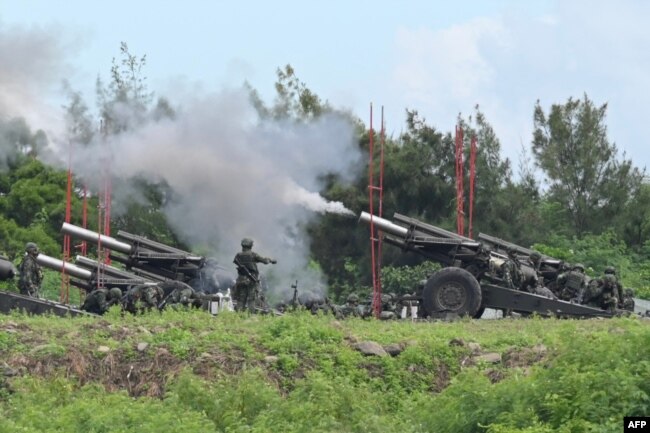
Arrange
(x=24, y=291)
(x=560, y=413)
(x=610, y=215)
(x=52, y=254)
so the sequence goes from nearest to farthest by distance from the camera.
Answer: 1. (x=560, y=413)
2. (x=24, y=291)
3. (x=52, y=254)
4. (x=610, y=215)

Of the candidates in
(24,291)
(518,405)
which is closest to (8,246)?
(24,291)

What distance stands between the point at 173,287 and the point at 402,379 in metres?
11.0

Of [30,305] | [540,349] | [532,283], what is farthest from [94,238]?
[540,349]

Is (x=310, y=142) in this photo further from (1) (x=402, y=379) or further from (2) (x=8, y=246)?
(1) (x=402, y=379)

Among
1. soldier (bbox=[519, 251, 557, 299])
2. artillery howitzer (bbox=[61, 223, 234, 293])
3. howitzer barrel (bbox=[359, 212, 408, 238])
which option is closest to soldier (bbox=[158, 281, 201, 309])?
artillery howitzer (bbox=[61, 223, 234, 293])

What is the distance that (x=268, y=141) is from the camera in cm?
4325

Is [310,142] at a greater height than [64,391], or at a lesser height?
greater

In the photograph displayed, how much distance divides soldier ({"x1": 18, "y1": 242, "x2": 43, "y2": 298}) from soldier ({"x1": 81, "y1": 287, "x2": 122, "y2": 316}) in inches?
76.6

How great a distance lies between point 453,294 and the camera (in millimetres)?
37594

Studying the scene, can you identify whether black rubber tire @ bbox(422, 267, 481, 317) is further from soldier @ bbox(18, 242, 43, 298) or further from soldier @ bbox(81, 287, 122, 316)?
soldier @ bbox(18, 242, 43, 298)

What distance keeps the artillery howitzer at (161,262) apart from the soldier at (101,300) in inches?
159

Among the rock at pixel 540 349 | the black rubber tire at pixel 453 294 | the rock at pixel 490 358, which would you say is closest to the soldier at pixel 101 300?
the black rubber tire at pixel 453 294

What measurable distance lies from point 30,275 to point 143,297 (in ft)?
9.37

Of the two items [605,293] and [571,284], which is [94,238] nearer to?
[571,284]
